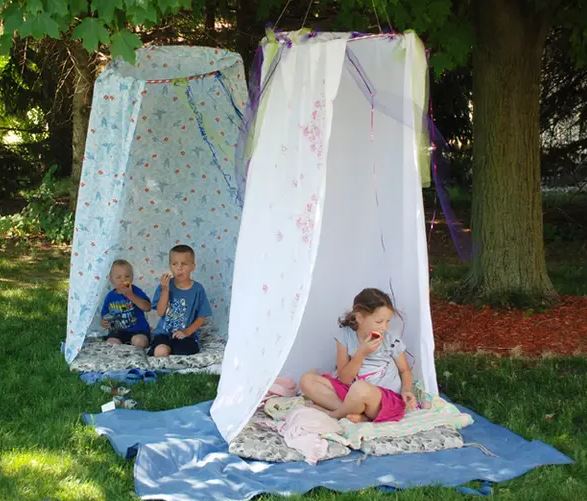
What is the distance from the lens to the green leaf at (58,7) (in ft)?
13.3

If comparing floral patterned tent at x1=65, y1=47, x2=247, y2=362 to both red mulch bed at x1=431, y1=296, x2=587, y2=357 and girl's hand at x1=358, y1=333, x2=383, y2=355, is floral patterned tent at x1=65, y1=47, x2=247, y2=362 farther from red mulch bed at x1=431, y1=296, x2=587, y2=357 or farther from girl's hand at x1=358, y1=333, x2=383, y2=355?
girl's hand at x1=358, y1=333, x2=383, y2=355

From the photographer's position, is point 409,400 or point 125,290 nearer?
point 409,400

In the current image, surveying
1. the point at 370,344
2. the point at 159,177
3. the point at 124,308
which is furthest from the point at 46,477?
the point at 159,177

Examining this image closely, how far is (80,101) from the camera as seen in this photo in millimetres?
11547

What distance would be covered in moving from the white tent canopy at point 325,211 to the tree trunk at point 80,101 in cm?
633

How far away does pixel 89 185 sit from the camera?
19.4 feet

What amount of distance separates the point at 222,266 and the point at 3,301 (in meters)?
2.41

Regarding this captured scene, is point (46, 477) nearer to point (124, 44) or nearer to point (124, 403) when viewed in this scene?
point (124, 403)

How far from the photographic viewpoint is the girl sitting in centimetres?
454

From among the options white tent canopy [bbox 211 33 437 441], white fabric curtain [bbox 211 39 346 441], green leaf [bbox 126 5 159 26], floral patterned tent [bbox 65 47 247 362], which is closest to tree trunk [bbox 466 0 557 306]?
floral patterned tent [bbox 65 47 247 362]

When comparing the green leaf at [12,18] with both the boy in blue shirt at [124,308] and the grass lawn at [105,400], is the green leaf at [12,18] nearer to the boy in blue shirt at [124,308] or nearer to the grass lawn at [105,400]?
the grass lawn at [105,400]

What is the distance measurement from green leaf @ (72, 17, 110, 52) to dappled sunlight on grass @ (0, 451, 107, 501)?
1.99m

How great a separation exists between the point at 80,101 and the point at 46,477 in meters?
8.42

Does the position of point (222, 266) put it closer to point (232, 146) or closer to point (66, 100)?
point (232, 146)
